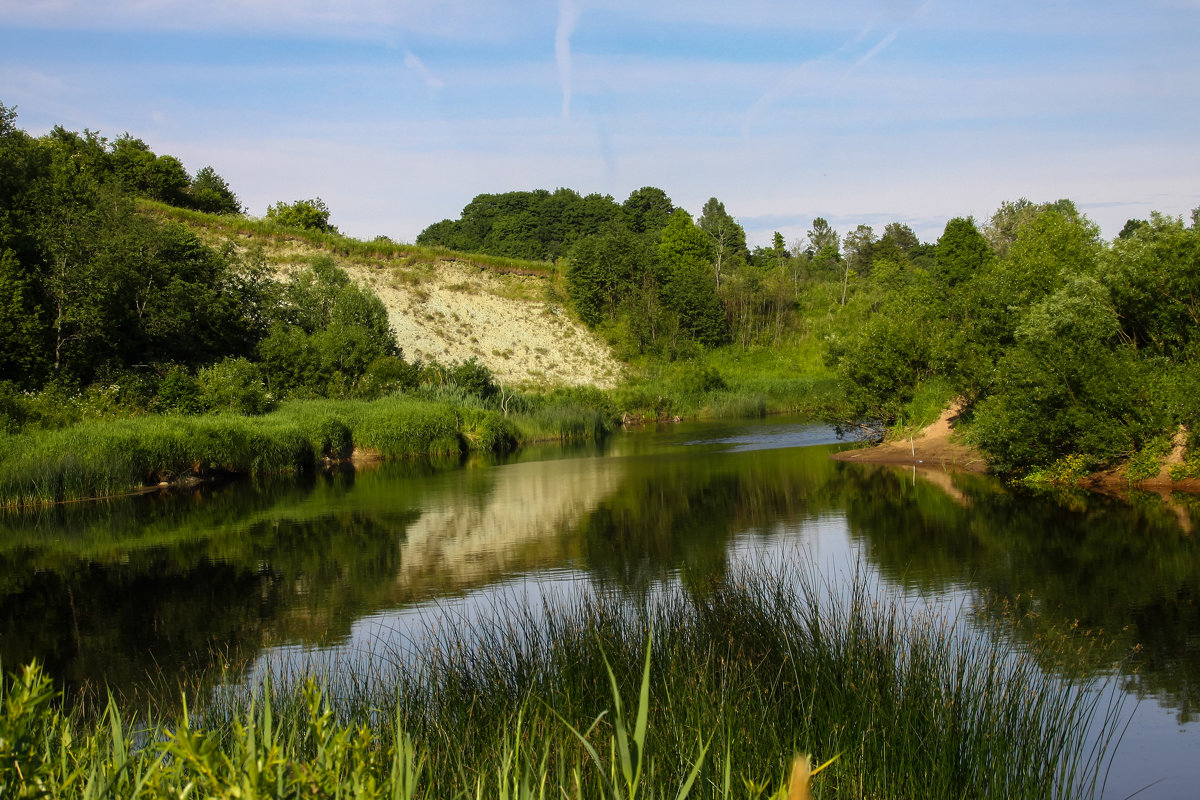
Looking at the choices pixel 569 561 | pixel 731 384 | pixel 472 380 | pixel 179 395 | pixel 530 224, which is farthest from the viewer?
pixel 530 224

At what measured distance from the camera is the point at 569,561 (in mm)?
14281

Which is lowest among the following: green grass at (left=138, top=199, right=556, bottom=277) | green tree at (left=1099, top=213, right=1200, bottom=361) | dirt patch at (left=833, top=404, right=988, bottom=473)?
dirt patch at (left=833, top=404, right=988, bottom=473)

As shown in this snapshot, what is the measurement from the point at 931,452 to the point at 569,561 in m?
14.2

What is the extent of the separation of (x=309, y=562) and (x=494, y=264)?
52.1 metres

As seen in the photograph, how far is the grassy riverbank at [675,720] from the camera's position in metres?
3.69

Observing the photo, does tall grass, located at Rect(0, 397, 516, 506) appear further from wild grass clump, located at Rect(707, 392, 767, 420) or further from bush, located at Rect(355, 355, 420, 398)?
wild grass clump, located at Rect(707, 392, 767, 420)

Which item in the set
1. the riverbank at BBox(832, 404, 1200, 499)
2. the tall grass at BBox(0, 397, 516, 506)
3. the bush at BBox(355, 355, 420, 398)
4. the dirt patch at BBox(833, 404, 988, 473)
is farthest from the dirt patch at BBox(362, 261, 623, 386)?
the riverbank at BBox(832, 404, 1200, 499)

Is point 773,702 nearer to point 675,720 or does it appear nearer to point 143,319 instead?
point 675,720

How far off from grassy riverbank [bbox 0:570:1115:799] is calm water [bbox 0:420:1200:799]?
0.97 m

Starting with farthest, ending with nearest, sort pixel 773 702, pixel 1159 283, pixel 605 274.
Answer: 1. pixel 605 274
2. pixel 1159 283
3. pixel 773 702

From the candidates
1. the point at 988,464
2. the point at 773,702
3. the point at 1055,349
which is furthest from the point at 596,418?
the point at 773,702

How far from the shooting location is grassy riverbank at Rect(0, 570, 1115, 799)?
12.1 ft

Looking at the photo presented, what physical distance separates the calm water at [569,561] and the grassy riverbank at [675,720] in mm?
966

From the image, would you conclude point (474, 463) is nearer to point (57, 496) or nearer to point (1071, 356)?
point (57, 496)
